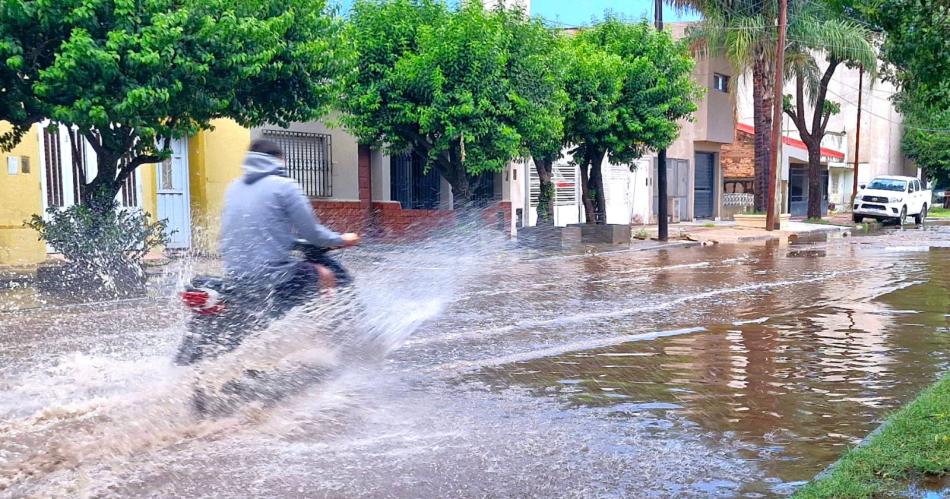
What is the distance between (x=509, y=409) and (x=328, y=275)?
1590 mm

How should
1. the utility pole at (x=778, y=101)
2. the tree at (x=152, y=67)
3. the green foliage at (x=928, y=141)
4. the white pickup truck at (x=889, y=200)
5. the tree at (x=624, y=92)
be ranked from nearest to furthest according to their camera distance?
the tree at (x=152, y=67) < the tree at (x=624, y=92) < the utility pole at (x=778, y=101) < the white pickup truck at (x=889, y=200) < the green foliage at (x=928, y=141)

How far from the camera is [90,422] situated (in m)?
5.54

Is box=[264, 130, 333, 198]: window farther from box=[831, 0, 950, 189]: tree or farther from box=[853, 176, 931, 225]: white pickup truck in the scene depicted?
box=[853, 176, 931, 225]: white pickup truck

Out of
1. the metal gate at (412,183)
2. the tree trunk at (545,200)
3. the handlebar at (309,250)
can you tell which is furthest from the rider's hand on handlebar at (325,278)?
the tree trunk at (545,200)

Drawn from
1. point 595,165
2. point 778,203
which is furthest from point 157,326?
point 778,203

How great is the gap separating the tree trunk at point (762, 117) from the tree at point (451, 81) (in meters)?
13.8

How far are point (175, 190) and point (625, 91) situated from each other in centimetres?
1080

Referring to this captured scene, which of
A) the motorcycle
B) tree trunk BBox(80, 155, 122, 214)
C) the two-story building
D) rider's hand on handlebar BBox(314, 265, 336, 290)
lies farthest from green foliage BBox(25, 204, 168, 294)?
the two-story building

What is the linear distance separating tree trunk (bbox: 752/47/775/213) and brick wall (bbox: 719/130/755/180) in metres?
6.44

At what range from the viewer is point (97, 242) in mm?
12359

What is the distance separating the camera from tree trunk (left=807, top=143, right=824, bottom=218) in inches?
1304

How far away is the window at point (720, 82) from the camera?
33.2 meters

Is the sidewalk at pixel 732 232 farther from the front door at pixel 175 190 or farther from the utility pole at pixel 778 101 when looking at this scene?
the front door at pixel 175 190

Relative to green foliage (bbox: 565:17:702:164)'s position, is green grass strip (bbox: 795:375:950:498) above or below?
below
